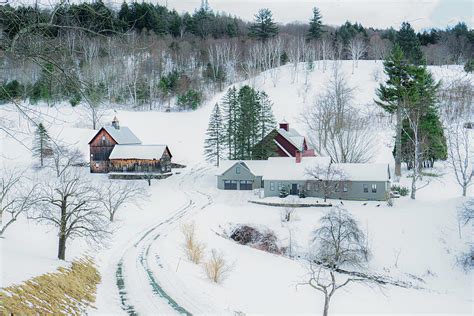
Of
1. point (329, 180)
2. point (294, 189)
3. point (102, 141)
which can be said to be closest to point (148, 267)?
point (329, 180)

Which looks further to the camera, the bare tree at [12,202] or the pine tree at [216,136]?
the pine tree at [216,136]

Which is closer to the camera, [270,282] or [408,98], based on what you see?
[270,282]

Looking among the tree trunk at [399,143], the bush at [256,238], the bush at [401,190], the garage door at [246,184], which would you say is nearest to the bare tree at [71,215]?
the bush at [256,238]

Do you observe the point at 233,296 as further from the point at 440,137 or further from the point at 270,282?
the point at 440,137

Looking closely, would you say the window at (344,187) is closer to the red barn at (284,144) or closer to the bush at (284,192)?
the bush at (284,192)


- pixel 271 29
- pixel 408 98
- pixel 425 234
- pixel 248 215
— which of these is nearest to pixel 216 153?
pixel 248 215

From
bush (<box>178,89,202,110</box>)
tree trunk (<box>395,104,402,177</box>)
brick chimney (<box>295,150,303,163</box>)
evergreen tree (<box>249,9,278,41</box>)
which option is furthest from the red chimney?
evergreen tree (<box>249,9,278,41</box>)

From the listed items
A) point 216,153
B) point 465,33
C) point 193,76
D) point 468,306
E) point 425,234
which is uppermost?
point 465,33
